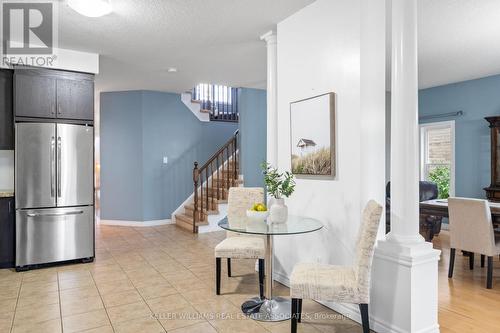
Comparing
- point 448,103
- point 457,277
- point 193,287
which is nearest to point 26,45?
point 193,287

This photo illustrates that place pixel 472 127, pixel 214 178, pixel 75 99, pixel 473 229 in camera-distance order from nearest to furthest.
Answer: pixel 473 229
pixel 75 99
pixel 472 127
pixel 214 178

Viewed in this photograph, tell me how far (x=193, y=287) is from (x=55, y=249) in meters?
1.99

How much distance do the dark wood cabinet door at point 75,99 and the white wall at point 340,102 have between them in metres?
2.57

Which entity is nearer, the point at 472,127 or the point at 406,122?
the point at 406,122

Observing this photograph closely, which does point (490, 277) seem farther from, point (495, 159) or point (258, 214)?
point (495, 159)

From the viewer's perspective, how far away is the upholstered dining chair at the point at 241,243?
3.16 meters

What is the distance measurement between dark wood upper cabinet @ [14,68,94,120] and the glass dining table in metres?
2.75

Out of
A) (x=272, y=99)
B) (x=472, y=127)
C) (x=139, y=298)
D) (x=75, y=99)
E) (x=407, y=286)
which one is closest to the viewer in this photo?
(x=407, y=286)

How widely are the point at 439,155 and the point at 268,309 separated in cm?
539

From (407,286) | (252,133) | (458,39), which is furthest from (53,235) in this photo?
(458,39)

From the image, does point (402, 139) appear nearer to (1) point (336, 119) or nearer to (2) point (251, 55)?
(1) point (336, 119)

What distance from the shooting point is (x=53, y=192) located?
4148 mm


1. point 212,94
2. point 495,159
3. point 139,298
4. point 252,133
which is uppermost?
point 212,94

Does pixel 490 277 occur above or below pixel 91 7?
below
